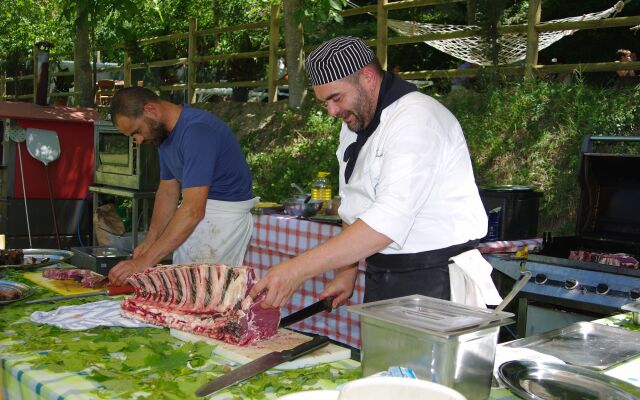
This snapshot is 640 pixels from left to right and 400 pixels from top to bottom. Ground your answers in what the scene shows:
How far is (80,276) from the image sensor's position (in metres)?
3.28

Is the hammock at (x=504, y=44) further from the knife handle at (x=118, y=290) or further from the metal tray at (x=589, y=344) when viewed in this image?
the knife handle at (x=118, y=290)

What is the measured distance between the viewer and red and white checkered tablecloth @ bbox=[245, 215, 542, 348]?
15.8ft

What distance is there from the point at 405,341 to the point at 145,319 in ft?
4.12

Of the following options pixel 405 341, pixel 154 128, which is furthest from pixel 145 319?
pixel 154 128

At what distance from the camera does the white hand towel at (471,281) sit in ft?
8.71

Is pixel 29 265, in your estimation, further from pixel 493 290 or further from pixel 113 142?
pixel 113 142

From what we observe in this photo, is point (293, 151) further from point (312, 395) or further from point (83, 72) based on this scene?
point (312, 395)

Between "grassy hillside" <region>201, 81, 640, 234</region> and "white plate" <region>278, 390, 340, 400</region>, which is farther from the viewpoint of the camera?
"grassy hillside" <region>201, 81, 640, 234</region>

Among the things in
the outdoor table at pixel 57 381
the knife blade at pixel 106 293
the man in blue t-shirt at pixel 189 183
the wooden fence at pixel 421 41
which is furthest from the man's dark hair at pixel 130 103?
the wooden fence at pixel 421 41

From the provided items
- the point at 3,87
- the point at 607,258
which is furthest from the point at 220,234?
the point at 3,87

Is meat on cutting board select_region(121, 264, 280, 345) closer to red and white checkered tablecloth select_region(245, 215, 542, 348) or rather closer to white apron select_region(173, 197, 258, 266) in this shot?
white apron select_region(173, 197, 258, 266)

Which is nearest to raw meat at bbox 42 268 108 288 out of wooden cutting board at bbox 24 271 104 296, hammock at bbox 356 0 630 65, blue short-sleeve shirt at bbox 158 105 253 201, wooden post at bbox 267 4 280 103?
wooden cutting board at bbox 24 271 104 296

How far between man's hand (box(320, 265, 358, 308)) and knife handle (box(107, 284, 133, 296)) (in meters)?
0.98

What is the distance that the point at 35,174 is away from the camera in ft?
25.5
